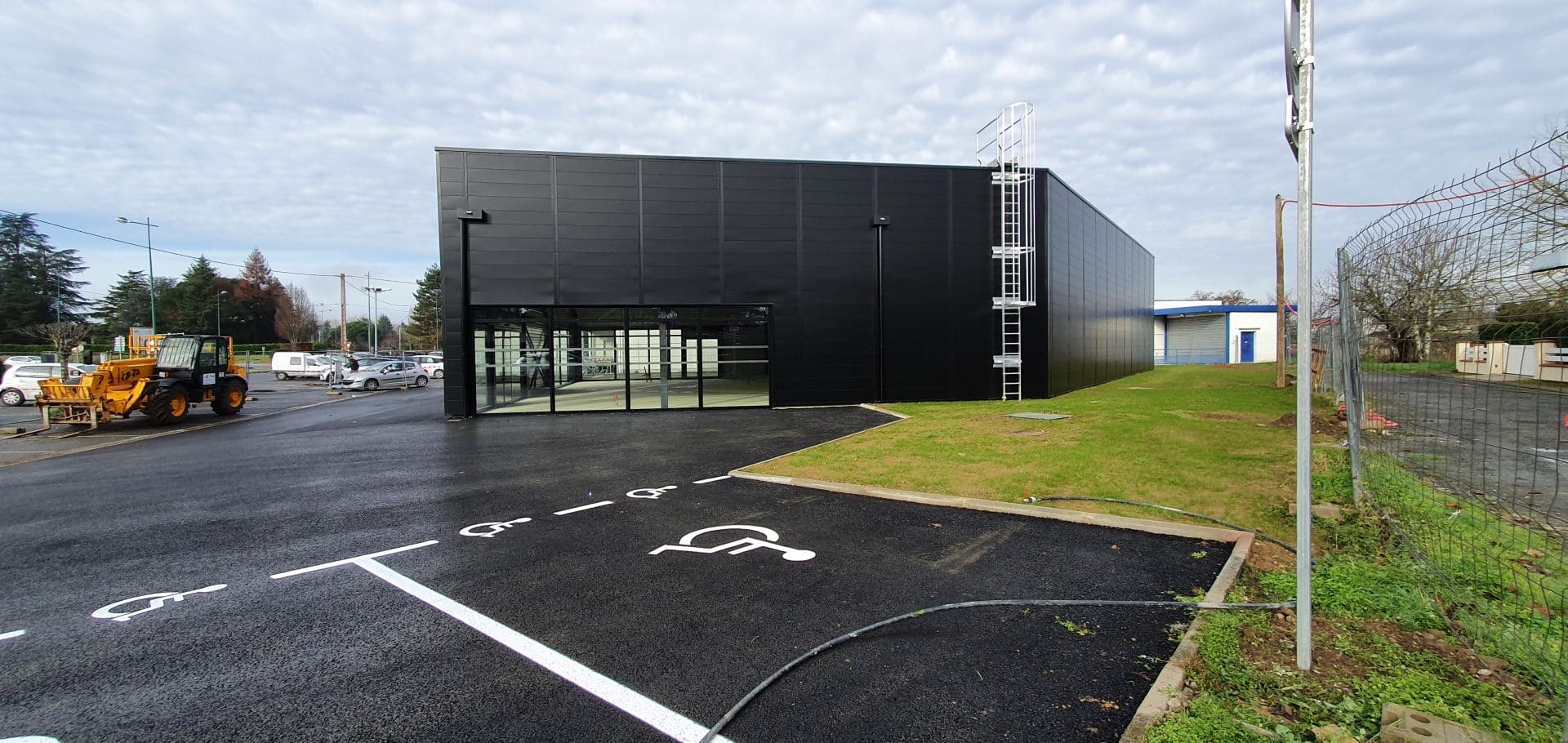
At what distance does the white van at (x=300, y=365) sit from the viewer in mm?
39938

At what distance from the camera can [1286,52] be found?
3.03 meters

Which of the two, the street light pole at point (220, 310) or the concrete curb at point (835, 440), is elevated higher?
the street light pole at point (220, 310)

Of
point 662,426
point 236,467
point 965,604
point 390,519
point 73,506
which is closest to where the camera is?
point 965,604

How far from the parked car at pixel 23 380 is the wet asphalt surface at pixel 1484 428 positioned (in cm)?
3538

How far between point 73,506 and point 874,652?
10203mm

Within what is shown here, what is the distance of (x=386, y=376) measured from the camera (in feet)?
108

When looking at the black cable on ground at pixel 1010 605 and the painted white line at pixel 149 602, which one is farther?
the painted white line at pixel 149 602

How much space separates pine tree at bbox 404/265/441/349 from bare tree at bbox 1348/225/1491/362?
77359 mm

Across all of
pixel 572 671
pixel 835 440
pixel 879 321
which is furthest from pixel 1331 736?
pixel 879 321

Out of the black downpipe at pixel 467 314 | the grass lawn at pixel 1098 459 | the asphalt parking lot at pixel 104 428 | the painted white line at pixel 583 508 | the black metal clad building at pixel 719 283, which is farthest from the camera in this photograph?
the black metal clad building at pixel 719 283

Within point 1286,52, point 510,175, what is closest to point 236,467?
point 510,175

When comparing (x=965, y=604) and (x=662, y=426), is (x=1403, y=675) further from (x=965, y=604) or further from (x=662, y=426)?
(x=662, y=426)

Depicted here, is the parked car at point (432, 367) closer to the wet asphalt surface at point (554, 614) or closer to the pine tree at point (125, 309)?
the wet asphalt surface at point (554, 614)

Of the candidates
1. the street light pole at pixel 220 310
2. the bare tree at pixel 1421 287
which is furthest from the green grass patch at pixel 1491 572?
the street light pole at pixel 220 310
